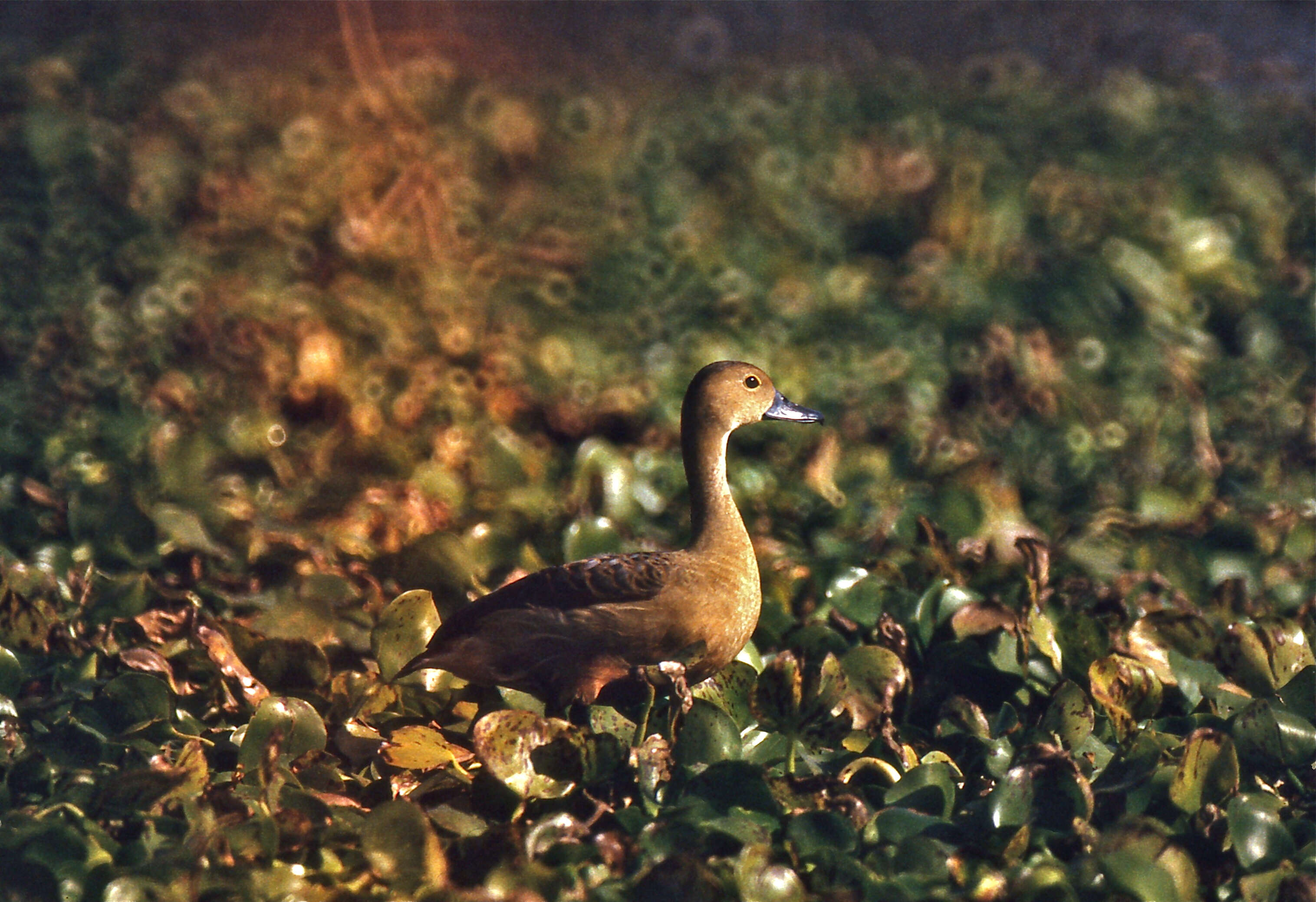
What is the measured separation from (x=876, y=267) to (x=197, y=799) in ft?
12.6

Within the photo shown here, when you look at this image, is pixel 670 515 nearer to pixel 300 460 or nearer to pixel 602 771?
pixel 300 460

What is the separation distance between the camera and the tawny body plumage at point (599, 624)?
3.19 metres

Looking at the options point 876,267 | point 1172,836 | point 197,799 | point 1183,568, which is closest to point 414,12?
point 876,267

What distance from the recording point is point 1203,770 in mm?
2934

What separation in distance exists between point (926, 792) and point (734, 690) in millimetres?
545

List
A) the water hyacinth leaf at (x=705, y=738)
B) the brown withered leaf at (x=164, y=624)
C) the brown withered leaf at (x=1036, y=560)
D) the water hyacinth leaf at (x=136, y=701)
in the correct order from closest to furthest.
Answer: the water hyacinth leaf at (x=705, y=738) < the water hyacinth leaf at (x=136, y=701) < the brown withered leaf at (x=164, y=624) < the brown withered leaf at (x=1036, y=560)

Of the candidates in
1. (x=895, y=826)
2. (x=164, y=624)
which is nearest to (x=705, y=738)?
(x=895, y=826)

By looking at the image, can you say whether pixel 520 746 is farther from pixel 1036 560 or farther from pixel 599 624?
pixel 1036 560

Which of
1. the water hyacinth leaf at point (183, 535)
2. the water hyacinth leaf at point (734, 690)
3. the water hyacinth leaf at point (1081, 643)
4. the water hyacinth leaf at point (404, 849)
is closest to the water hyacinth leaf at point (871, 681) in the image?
the water hyacinth leaf at point (734, 690)

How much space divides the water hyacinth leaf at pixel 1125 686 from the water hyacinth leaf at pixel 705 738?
84 centimetres

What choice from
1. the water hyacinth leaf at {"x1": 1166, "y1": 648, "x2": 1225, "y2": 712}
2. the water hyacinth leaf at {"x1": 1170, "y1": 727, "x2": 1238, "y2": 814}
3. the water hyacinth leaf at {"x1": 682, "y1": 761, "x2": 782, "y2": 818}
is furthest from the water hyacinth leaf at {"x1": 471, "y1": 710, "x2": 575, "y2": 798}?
the water hyacinth leaf at {"x1": 1166, "y1": 648, "x2": 1225, "y2": 712}

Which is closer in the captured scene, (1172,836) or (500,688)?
(1172,836)

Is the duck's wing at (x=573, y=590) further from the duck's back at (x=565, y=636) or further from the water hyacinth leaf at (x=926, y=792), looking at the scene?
the water hyacinth leaf at (x=926, y=792)

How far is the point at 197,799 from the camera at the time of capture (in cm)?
294
